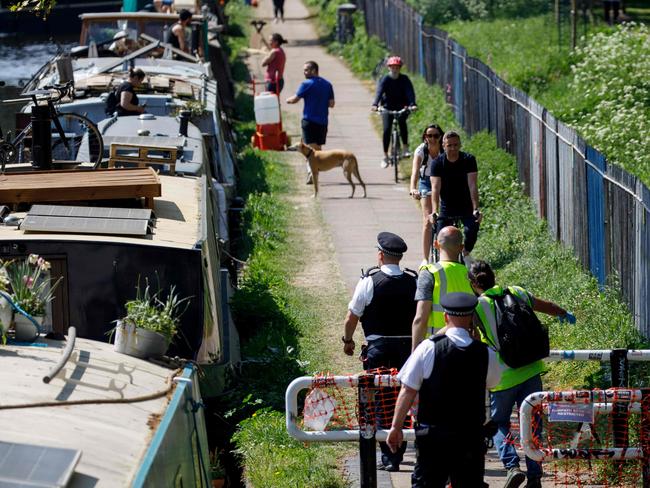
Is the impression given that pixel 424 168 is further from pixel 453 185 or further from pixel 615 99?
pixel 615 99

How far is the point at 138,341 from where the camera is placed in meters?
6.58

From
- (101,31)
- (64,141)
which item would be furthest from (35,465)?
(101,31)

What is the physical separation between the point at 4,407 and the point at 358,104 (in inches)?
909

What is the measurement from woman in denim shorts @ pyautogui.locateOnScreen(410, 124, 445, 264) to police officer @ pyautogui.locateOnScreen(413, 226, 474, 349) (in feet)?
13.7

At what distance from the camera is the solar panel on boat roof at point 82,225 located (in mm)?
8688

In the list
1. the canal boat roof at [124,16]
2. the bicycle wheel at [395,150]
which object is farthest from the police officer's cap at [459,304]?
the canal boat roof at [124,16]

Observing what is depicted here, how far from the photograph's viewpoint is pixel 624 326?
426 inches

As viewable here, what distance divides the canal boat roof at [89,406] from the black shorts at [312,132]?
43.8 ft

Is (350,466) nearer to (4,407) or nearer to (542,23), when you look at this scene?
(4,407)

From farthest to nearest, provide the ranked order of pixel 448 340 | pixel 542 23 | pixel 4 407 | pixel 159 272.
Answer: pixel 542 23
pixel 159 272
pixel 448 340
pixel 4 407

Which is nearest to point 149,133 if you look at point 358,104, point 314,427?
point 314,427

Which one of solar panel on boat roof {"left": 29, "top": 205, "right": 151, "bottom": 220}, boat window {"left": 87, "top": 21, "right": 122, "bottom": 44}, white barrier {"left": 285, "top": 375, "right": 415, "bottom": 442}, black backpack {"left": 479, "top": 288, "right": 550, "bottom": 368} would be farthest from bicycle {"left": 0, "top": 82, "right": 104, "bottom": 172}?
boat window {"left": 87, "top": 21, "right": 122, "bottom": 44}

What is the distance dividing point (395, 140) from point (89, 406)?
14984 mm

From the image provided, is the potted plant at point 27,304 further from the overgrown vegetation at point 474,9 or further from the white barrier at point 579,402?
the overgrown vegetation at point 474,9
